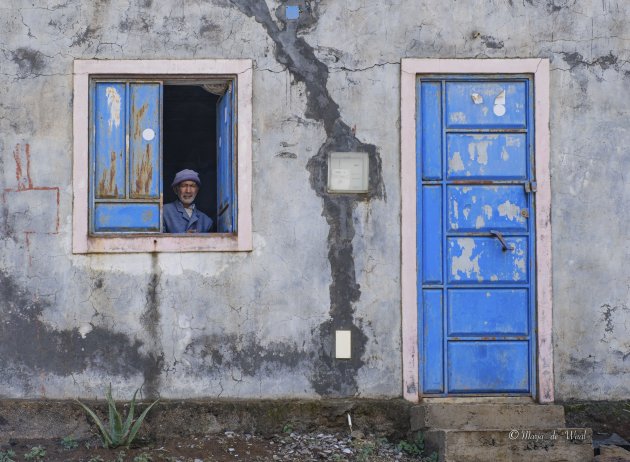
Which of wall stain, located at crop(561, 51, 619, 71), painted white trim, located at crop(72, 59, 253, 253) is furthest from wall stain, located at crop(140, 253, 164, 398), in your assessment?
wall stain, located at crop(561, 51, 619, 71)

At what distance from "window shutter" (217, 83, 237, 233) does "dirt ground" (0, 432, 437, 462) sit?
1.56m

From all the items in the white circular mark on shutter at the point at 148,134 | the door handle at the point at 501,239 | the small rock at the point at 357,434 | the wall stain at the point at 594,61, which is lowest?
the small rock at the point at 357,434

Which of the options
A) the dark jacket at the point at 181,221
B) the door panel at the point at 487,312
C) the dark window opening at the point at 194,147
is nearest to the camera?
the door panel at the point at 487,312

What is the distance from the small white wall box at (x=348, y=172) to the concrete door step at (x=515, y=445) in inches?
75.9

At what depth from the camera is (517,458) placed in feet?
24.0

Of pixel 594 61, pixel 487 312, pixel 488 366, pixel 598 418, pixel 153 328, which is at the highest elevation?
pixel 594 61

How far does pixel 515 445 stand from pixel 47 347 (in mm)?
3397

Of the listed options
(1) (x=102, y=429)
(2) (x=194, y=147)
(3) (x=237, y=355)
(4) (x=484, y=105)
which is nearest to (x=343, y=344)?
(3) (x=237, y=355)

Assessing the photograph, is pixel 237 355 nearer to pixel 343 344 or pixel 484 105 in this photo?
pixel 343 344

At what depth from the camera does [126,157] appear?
26.3ft

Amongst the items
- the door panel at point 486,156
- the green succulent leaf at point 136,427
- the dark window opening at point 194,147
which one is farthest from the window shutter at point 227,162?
the dark window opening at point 194,147

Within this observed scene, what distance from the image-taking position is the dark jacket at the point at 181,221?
8.29m

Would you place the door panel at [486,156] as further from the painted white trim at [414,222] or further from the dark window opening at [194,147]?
the dark window opening at [194,147]

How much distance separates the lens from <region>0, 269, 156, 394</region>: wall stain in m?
7.92
